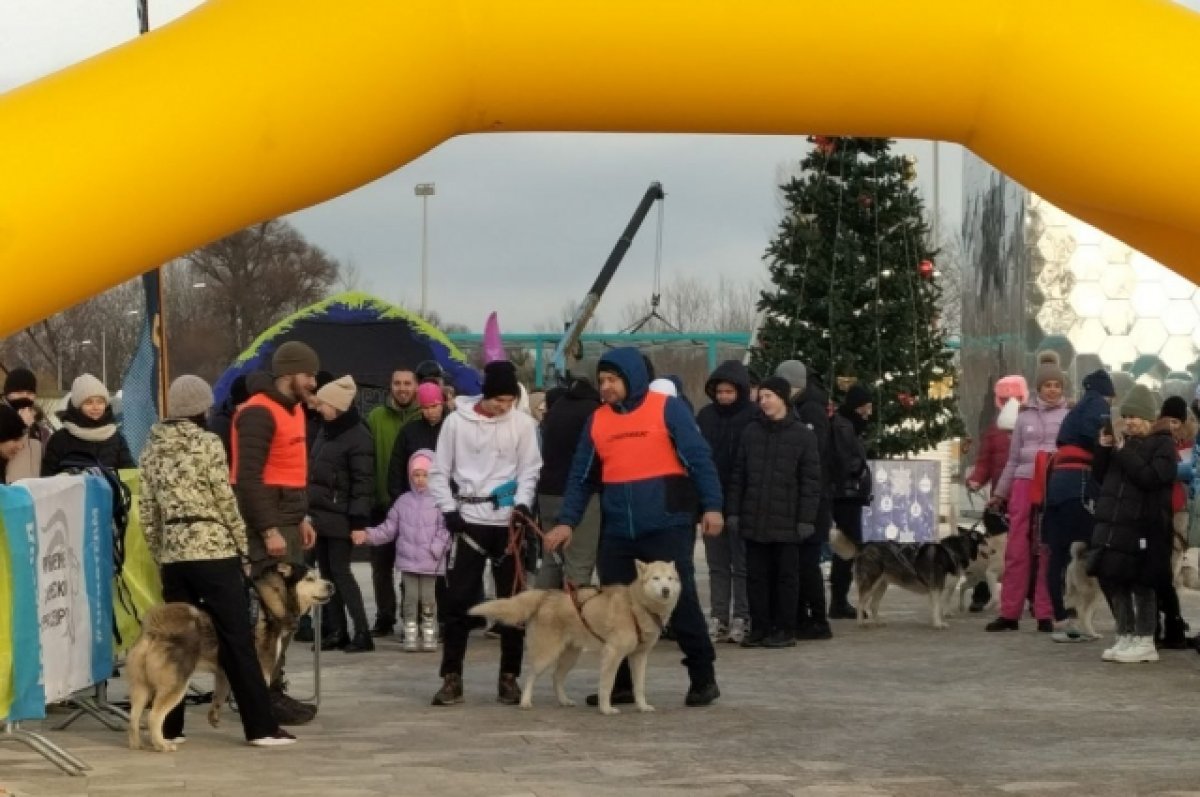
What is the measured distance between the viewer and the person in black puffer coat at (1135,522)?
605 inches

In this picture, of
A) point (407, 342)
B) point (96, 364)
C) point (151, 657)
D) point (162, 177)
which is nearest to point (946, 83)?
point (162, 177)

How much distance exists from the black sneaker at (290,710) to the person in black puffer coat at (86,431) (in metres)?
1.70

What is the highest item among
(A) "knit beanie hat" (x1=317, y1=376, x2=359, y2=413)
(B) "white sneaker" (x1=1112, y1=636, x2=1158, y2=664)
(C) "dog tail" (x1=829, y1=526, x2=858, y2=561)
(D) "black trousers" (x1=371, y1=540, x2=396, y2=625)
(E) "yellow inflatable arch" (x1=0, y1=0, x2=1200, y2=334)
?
(E) "yellow inflatable arch" (x1=0, y1=0, x2=1200, y2=334)

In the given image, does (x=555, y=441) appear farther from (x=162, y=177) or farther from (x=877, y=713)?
(x=162, y=177)

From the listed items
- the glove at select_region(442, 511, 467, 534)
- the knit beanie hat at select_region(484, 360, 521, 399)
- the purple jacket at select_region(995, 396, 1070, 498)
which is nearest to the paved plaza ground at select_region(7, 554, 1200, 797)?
the glove at select_region(442, 511, 467, 534)

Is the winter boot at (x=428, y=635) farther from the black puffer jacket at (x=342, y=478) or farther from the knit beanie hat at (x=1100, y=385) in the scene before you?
the knit beanie hat at (x=1100, y=385)

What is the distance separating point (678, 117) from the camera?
8977 millimetres

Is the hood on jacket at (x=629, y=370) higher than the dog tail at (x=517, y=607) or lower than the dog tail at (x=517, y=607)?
higher

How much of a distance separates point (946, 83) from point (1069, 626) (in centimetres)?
903

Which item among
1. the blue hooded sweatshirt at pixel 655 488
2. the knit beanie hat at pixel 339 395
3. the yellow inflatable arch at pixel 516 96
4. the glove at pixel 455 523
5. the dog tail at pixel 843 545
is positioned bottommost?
the dog tail at pixel 843 545

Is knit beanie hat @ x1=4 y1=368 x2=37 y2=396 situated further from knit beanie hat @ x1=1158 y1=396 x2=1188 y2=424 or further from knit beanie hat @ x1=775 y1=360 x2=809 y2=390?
knit beanie hat @ x1=1158 y1=396 x2=1188 y2=424

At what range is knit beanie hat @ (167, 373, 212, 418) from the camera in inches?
470

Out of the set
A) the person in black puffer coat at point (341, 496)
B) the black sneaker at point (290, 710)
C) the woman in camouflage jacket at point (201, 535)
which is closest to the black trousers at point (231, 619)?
the woman in camouflage jacket at point (201, 535)

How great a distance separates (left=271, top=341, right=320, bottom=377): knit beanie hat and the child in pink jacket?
3225mm
